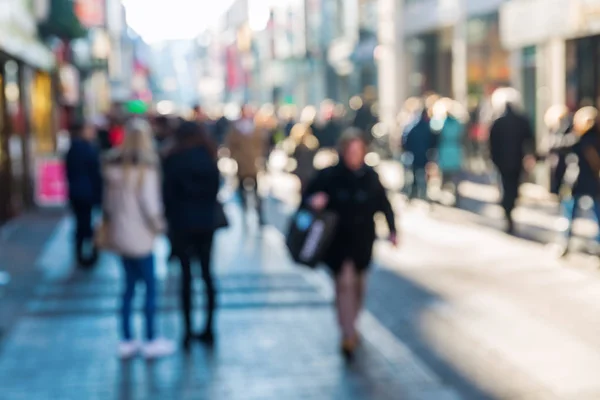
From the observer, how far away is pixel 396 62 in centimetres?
3581

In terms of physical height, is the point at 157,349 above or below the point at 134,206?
below

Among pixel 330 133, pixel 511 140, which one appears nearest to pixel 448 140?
pixel 511 140

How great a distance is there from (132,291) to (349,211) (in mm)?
1707

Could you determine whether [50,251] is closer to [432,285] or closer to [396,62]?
[432,285]

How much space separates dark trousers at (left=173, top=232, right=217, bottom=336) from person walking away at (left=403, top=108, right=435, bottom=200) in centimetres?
1057

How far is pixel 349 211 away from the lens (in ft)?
27.0

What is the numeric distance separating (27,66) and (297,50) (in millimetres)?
43692

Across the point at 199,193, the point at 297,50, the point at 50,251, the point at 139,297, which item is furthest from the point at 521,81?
the point at 297,50

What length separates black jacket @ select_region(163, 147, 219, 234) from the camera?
845 cm

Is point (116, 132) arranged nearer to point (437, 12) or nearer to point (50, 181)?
point (50, 181)

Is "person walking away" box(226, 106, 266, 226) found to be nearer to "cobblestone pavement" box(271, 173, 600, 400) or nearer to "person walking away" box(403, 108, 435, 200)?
"cobblestone pavement" box(271, 173, 600, 400)

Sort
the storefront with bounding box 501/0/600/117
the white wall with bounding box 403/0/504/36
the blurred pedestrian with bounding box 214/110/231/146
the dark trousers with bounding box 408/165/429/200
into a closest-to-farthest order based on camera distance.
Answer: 1. the storefront with bounding box 501/0/600/117
2. the dark trousers with bounding box 408/165/429/200
3. the white wall with bounding box 403/0/504/36
4. the blurred pedestrian with bounding box 214/110/231/146

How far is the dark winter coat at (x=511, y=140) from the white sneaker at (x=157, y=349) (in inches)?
297

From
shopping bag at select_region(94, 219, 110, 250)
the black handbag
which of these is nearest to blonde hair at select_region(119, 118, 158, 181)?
shopping bag at select_region(94, 219, 110, 250)
